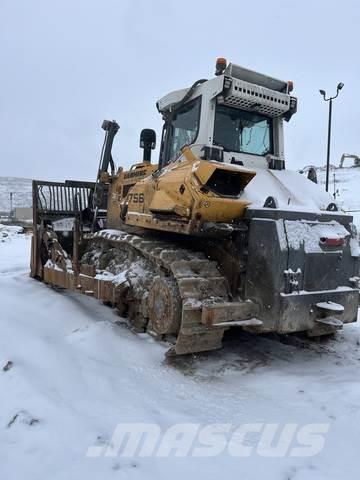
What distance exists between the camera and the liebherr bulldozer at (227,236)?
12.7 feet

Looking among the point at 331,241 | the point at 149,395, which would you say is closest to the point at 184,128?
the point at 331,241

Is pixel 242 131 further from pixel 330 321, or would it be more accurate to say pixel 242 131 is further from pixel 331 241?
pixel 330 321

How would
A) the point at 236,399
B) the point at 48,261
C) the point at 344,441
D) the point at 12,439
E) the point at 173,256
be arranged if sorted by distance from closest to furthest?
the point at 12,439
the point at 344,441
the point at 236,399
the point at 173,256
the point at 48,261

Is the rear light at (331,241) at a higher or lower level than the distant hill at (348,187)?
lower

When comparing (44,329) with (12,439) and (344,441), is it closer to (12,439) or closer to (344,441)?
(12,439)

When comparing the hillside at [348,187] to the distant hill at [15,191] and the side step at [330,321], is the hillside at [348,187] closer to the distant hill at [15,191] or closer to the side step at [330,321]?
the side step at [330,321]

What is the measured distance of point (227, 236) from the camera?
426 cm

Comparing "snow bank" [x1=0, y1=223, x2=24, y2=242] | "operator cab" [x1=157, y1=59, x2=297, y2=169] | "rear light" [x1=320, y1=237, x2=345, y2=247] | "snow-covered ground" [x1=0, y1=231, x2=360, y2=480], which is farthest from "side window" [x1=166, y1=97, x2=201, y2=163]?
"snow bank" [x1=0, y1=223, x2=24, y2=242]

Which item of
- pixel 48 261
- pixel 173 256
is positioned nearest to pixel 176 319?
pixel 173 256

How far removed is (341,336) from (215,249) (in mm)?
1910

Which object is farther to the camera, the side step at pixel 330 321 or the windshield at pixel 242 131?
the windshield at pixel 242 131

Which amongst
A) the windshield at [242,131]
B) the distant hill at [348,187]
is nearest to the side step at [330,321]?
the windshield at [242,131]

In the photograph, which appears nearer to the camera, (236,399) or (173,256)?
(236,399)

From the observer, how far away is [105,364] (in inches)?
156
